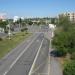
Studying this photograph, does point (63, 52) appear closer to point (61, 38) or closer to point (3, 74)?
point (61, 38)

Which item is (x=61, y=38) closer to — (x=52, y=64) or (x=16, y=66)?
(x=52, y=64)

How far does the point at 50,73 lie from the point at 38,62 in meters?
10.2

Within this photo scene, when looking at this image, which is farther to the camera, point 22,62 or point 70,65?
point 22,62

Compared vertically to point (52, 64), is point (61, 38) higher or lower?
higher

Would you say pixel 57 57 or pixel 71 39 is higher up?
pixel 71 39

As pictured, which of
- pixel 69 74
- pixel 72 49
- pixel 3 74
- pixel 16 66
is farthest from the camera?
pixel 72 49

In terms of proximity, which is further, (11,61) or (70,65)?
(11,61)

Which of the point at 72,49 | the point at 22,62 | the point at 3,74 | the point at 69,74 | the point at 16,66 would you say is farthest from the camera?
the point at 72,49

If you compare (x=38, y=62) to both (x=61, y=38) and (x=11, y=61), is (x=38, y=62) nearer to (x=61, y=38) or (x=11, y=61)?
(x=11, y=61)

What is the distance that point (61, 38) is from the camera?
5628 cm

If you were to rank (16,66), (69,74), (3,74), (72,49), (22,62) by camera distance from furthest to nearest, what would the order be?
(72,49), (22,62), (16,66), (3,74), (69,74)

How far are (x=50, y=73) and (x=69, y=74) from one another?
11764 millimetres

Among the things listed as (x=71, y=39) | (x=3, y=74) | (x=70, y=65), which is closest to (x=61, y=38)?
(x=71, y=39)

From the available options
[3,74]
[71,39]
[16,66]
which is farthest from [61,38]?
[3,74]
